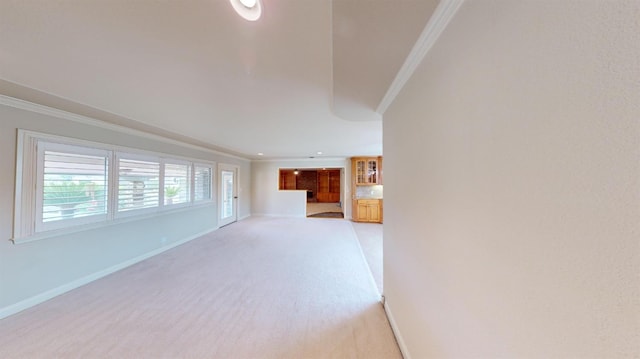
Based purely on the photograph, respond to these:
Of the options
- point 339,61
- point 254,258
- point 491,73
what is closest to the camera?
point 491,73

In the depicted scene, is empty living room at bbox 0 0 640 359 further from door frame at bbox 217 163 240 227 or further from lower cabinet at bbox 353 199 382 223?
lower cabinet at bbox 353 199 382 223

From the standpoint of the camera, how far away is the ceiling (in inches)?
41.3

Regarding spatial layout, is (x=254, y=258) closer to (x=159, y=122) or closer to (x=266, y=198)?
(x=159, y=122)

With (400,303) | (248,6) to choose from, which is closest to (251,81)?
(248,6)

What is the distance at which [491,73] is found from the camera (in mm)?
718

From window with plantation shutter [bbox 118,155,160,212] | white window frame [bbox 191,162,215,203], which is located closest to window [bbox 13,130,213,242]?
window with plantation shutter [bbox 118,155,160,212]

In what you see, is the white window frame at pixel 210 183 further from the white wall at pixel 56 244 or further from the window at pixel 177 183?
the white wall at pixel 56 244

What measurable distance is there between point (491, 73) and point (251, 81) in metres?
1.65

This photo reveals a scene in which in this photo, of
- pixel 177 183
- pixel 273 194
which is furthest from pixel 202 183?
pixel 273 194

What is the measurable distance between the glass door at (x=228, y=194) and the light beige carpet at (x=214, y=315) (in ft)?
8.55

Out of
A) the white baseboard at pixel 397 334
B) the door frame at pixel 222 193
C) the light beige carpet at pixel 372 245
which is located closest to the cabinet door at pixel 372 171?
the light beige carpet at pixel 372 245

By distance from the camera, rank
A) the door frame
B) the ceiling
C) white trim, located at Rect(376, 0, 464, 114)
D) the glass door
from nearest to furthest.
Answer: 1. white trim, located at Rect(376, 0, 464, 114)
2. the ceiling
3. the door frame
4. the glass door

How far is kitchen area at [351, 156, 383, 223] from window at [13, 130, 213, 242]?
193 inches

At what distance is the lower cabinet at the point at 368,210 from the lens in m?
6.66
